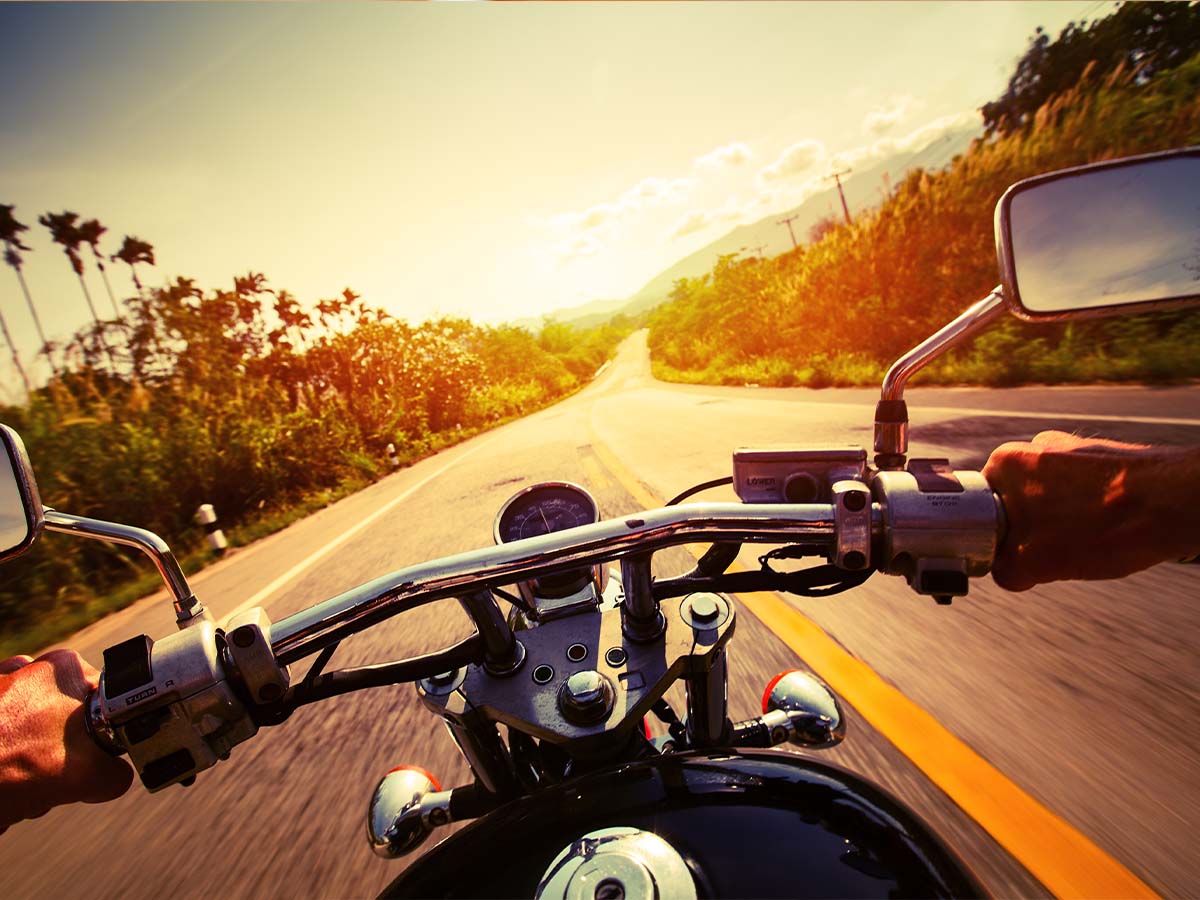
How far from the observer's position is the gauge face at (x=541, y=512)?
140cm

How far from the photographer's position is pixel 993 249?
11539mm

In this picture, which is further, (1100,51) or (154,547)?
(1100,51)

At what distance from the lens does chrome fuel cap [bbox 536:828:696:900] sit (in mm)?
555

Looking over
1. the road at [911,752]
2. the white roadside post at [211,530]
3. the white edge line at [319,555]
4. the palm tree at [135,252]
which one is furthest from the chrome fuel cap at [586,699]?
the palm tree at [135,252]

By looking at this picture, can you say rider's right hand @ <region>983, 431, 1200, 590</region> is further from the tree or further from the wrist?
the tree

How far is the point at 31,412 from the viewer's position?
718cm

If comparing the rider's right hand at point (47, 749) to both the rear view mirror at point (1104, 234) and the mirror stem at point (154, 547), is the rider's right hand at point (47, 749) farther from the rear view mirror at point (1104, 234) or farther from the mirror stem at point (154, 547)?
the rear view mirror at point (1104, 234)

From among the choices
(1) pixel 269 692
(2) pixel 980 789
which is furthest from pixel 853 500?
(2) pixel 980 789

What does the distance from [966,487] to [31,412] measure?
10.6 meters

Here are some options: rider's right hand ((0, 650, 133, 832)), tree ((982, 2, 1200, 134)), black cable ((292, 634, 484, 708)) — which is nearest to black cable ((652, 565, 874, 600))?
black cable ((292, 634, 484, 708))

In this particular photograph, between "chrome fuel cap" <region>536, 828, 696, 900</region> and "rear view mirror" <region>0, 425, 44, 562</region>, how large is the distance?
42.7 inches

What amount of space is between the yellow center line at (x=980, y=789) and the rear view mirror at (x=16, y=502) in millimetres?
2327

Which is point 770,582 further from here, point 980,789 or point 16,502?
point 16,502

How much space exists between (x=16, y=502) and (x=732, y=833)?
1.49 m
